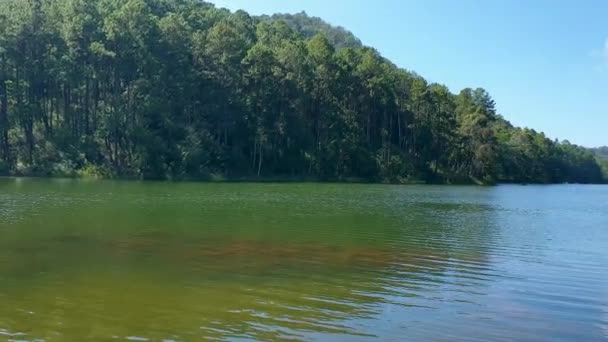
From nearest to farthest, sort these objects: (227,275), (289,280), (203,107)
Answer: (289,280) → (227,275) → (203,107)

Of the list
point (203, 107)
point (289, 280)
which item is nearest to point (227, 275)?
point (289, 280)

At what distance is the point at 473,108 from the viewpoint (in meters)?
112

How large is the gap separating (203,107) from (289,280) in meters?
72.4

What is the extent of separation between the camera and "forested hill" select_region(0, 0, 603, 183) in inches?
2970

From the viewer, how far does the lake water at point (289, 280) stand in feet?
34.9

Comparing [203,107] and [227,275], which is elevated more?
[203,107]

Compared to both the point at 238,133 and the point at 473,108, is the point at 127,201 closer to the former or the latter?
the point at 238,133

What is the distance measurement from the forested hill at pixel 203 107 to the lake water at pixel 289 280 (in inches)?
1933

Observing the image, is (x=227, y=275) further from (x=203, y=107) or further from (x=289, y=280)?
(x=203, y=107)

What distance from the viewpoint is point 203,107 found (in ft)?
279

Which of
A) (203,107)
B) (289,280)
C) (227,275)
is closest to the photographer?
(289,280)

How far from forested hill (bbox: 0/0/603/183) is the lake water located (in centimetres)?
4909

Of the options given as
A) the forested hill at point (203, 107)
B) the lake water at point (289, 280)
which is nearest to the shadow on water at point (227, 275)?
the lake water at point (289, 280)

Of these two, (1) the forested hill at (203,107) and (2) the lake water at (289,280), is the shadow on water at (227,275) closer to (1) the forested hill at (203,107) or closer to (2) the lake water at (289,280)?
(2) the lake water at (289,280)
